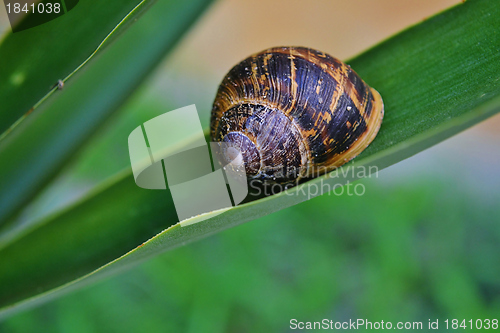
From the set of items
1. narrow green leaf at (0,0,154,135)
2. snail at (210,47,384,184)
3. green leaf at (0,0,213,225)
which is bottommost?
snail at (210,47,384,184)

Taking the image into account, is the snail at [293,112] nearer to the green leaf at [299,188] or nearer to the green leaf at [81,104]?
the green leaf at [299,188]

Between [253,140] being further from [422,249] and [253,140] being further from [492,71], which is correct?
[422,249]

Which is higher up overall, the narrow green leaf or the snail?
the narrow green leaf

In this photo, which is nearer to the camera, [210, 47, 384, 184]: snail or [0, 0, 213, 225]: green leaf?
[0, 0, 213, 225]: green leaf

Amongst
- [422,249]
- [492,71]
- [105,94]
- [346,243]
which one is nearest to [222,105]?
[105,94]

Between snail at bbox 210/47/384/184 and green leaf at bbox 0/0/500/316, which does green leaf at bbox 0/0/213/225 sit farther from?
snail at bbox 210/47/384/184

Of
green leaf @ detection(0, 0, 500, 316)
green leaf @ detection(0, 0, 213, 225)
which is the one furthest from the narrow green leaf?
green leaf @ detection(0, 0, 500, 316)

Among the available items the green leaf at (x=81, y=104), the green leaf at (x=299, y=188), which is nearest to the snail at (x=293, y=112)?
the green leaf at (x=299, y=188)
